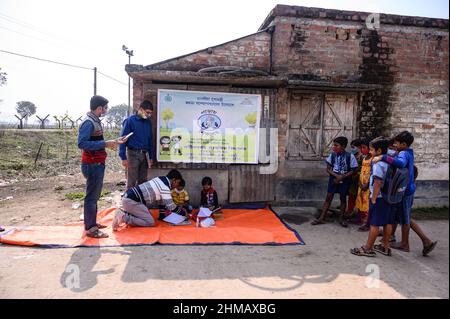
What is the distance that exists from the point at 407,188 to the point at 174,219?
3662 mm

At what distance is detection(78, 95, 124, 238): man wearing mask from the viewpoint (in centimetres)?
446

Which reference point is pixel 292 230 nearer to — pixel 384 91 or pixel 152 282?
pixel 152 282

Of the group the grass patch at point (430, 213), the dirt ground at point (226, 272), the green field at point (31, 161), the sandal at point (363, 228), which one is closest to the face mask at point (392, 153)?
the dirt ground at point (226, 272)

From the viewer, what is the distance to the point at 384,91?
670 centimetres

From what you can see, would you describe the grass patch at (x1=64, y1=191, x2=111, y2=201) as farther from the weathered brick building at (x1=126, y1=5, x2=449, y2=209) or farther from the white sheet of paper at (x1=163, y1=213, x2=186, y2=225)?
the white sheet of paper at (x1=163, y1=213, x2=186, y2=225)

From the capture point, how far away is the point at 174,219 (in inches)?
209

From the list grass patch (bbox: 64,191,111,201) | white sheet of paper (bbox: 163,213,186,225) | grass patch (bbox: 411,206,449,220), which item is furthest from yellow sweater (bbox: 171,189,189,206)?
grass patch (bbox: 411,206,449,220)

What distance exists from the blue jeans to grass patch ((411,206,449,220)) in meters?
6.16

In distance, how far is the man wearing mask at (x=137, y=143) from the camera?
5.45 metres

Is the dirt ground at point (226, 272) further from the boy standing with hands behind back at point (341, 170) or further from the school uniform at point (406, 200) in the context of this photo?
the boy standing with hands behind back at point (341, 170)

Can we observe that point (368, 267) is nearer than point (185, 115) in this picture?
Yes

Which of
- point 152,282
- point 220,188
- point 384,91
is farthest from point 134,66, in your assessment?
point 384,91

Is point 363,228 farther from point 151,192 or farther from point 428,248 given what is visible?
point 151,192
